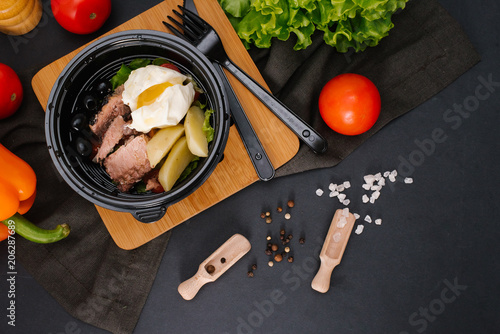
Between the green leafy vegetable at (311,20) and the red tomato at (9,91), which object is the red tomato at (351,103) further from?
the red tomato at (9,91)

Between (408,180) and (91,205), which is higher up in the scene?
(91,205)

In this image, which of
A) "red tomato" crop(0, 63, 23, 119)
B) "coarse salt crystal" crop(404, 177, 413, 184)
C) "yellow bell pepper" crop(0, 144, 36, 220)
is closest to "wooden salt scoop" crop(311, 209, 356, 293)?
"coarse salt crystal" crop(404, 177, 413, 184)

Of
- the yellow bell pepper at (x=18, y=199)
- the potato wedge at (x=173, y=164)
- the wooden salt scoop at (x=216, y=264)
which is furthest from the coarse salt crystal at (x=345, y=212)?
the yellow bell pepper at (x=18, y=199)

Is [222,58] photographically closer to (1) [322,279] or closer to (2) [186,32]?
(2) [186,32]

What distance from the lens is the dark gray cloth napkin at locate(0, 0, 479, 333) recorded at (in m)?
1.77

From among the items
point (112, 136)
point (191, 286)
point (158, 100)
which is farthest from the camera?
point (191, 286)

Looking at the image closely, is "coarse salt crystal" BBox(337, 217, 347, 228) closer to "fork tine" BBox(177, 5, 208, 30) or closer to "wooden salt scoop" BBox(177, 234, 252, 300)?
"wooden salt scoop" BBox(177, 234, 252, 300)

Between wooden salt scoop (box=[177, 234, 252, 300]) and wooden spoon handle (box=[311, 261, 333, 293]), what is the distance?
305 millimetres

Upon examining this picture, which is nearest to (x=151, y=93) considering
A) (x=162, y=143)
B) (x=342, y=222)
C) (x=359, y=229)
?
(x=162, y=143)

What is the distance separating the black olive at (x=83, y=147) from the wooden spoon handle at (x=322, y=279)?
1007 millimetres

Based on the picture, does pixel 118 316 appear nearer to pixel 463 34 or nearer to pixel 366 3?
pixel 366 3

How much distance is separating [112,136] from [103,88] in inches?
7.1

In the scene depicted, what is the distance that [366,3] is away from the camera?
153cm

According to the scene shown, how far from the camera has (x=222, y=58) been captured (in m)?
1.62
